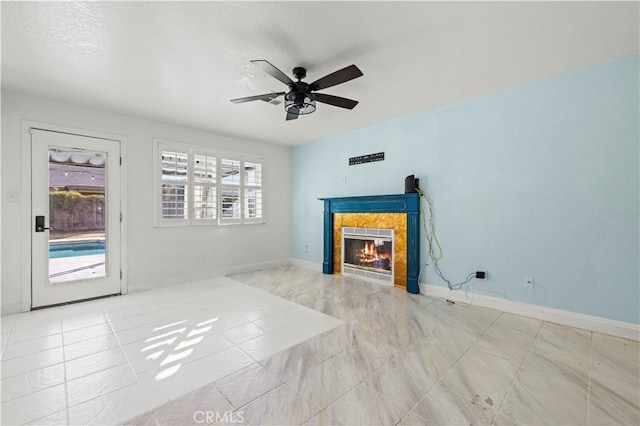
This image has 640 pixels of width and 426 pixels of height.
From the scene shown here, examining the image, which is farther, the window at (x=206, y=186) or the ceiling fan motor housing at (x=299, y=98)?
the window at (x=206, y=186)

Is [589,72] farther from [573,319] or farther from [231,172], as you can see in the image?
[231,172]

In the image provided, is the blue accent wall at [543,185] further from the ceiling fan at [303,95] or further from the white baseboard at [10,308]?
the white baseboard at [10,308]

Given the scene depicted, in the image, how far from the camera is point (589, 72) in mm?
2668

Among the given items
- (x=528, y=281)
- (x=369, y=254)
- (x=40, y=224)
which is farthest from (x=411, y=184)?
(x=40, y=224)

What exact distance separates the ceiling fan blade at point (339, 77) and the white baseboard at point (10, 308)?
161 inches

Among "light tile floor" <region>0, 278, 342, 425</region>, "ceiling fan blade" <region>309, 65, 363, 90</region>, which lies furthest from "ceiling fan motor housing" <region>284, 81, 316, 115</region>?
"light tile floor" <region>0, 278, 342, 425</region>

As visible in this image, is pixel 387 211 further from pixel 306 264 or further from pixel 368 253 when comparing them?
pixel 306 264

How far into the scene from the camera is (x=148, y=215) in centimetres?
411

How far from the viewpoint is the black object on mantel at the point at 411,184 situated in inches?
150

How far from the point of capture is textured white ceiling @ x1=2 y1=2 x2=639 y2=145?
1909mm

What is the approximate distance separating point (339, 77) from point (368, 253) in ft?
9.77

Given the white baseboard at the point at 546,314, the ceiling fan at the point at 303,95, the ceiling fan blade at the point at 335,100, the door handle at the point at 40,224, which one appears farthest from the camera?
the door handle at the point at 40,224

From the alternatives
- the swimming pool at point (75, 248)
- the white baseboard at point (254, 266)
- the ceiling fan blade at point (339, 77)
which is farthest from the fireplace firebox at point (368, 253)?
the swimming pool at point (75, 248)

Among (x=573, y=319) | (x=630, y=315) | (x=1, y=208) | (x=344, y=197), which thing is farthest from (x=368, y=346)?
(x=1, y=208)
